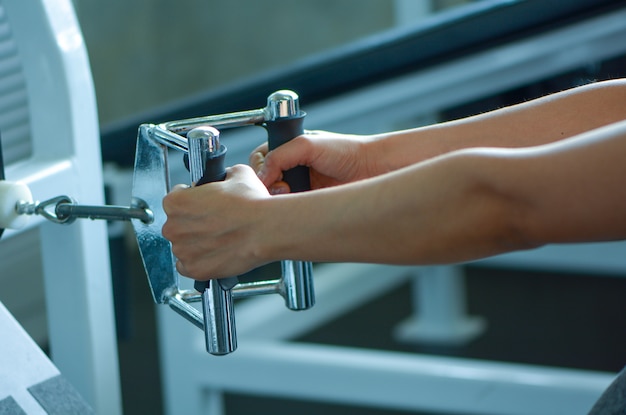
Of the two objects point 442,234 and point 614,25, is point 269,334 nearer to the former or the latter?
point 614,25

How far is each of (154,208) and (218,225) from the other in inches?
5.3

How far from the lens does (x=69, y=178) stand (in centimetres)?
93

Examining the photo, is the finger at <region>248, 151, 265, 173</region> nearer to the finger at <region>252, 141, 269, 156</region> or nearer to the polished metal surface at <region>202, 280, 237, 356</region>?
the finger at <region>252, 141, 269, 156</region>

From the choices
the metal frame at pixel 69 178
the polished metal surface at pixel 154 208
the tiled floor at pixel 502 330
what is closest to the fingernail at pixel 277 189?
the polished metal surface at pixel 154 208

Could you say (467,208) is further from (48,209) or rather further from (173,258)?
(48,209)

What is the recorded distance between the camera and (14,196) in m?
0.84

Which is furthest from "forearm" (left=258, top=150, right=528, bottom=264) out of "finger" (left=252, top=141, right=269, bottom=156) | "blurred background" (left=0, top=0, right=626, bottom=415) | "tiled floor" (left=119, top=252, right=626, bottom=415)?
"tiled floor" (left=119, top=252, right=626, bottom=415)

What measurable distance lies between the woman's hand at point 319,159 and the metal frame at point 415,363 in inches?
17.1

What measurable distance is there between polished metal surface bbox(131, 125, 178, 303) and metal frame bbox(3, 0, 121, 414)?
0.49 feet

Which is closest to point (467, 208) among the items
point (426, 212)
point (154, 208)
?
point (426, 212)

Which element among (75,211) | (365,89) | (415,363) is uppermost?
(365,89)

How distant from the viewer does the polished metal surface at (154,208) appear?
0.78 metres

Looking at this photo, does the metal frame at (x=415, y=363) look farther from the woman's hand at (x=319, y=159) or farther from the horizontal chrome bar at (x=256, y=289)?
the horizontal chrome bar at (x=256, y=289)

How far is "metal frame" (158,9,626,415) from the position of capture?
1386mm
